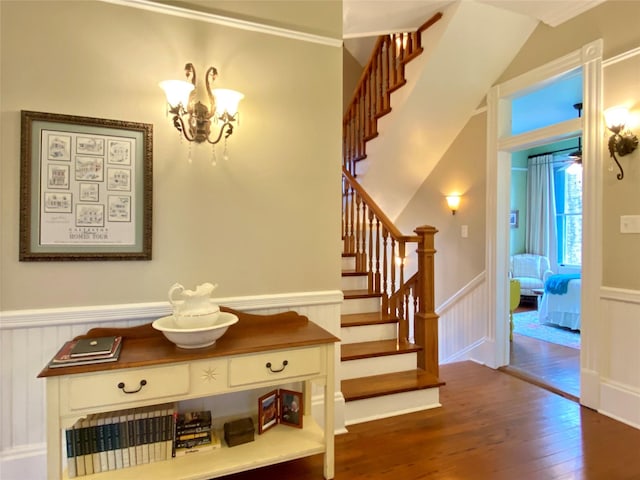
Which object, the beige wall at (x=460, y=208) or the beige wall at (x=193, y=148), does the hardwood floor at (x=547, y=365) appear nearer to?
the beige wall at (x=460, y=208)

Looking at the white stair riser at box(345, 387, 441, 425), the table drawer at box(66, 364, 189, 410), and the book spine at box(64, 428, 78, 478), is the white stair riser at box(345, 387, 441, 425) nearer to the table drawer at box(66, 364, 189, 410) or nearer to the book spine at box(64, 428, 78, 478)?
the table drawer at box(66, 364, 189, 410)

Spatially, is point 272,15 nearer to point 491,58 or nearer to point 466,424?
point 491,58

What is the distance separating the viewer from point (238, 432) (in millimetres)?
1888

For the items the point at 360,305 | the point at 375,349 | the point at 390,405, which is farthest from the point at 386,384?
the point at 360,305

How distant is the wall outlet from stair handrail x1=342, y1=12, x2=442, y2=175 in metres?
2.13

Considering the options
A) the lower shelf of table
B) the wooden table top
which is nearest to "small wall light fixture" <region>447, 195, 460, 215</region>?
Answer: the wooden table top

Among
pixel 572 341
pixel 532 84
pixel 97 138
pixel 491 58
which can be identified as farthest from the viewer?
pixel 572 341

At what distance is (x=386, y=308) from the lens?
3221 mm

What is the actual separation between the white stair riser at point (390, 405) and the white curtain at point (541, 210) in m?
5.70

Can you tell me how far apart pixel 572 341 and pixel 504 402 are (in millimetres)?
2384

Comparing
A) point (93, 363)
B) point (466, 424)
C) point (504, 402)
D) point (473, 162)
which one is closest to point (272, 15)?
point (93, 363)

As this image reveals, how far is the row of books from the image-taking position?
1.63 meters

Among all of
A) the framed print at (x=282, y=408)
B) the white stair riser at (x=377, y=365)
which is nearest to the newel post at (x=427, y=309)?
the white stair riser at (x=377, y=365)

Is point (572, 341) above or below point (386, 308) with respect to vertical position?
below
